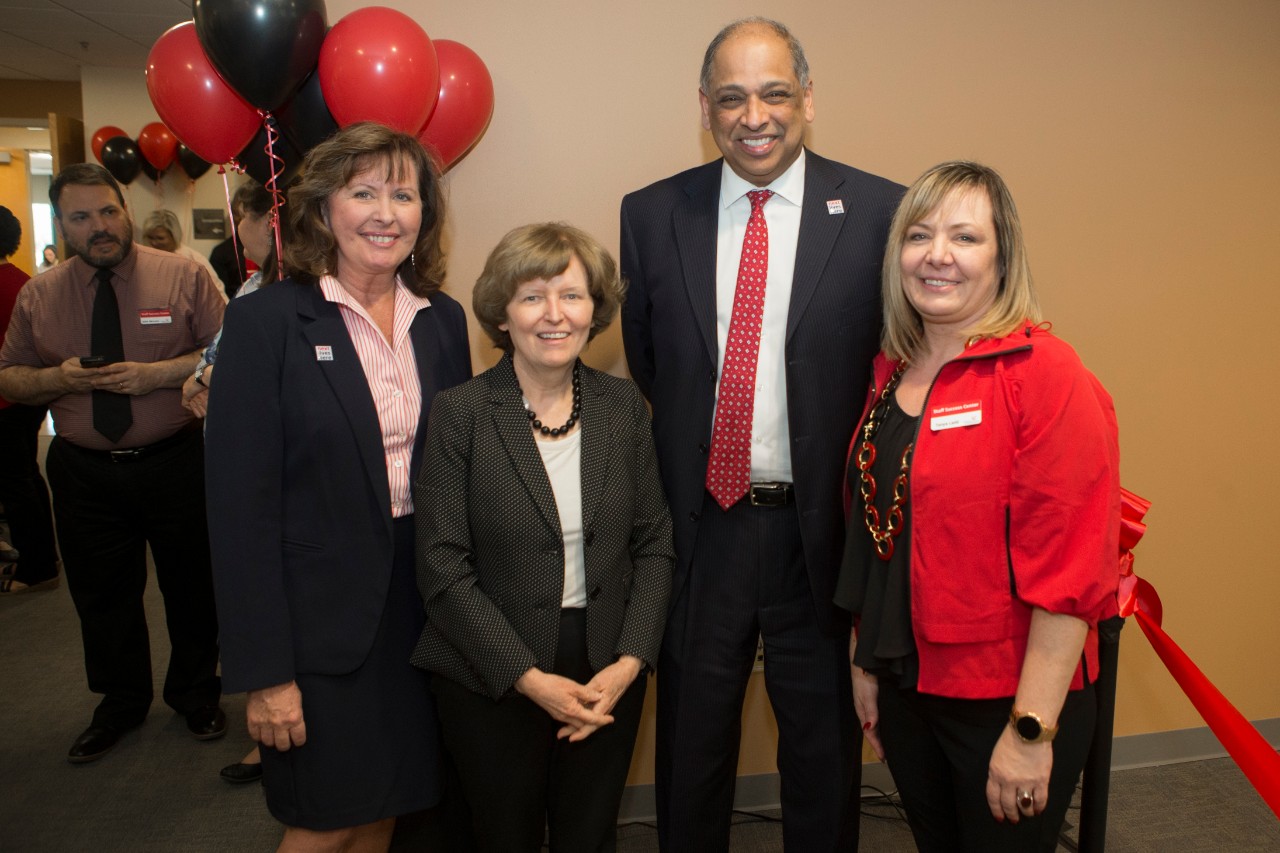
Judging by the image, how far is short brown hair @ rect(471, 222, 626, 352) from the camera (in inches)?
67.7

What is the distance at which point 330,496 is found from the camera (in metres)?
1.74

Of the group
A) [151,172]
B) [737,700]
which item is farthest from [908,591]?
[151,172]

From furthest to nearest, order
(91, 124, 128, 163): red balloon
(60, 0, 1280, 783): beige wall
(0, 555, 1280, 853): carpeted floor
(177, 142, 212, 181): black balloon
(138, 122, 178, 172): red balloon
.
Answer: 1. (91, 124, 128, 163): red balloon
2. (138, 122, 178, 172): red balloon
3. (177, 142, 212, 181): black balloon
4. (0, 555, 1280, 853): carpeted floor
5. (60, 0, 1280, 783): beige wall

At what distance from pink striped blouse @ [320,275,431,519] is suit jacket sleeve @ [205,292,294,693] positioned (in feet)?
0.51

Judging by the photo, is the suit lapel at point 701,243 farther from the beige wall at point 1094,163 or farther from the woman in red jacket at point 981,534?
the beige wall at point 1094,163

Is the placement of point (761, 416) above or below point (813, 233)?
below

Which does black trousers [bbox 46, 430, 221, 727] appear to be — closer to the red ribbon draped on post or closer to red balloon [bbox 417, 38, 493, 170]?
red balloon [bbox 417, 38, 493, 170]

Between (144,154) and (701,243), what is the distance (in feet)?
22.3

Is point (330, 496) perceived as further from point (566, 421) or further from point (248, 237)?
point (248, 237)

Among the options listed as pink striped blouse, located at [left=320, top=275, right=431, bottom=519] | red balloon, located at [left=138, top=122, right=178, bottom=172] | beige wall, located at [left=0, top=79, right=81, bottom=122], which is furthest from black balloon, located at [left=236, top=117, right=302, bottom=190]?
beige wall, located at [left=0, top=79, right=81, bottom=122]

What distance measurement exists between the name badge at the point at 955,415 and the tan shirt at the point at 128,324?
2695mm

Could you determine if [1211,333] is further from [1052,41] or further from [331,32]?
[331,32]

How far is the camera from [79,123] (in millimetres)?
8523

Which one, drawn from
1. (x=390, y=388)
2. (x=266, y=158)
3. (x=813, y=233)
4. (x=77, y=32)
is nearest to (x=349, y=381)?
(x=390, y=388)
